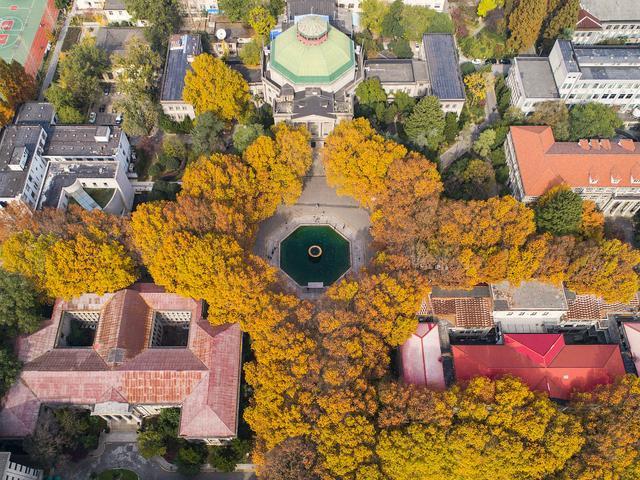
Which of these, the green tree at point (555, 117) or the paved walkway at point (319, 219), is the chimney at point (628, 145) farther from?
the paved walkway at point (319, 219)

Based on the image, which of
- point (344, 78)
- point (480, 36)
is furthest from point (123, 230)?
point (480, 36)

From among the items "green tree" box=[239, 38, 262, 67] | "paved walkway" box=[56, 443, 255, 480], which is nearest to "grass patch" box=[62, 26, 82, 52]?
"green tree" box=[239, 38, 262, 67]

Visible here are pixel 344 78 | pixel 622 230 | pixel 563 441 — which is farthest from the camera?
pixel 344 78

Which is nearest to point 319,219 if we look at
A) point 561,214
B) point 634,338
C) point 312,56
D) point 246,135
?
point 246,135

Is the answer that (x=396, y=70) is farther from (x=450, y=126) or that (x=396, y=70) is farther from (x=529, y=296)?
(x=529, y=296)

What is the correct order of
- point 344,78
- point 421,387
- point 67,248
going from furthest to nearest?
point 344,78
point 67,248
point 421,387

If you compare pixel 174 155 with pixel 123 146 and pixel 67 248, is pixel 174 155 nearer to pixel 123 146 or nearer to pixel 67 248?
pixel 123 146
